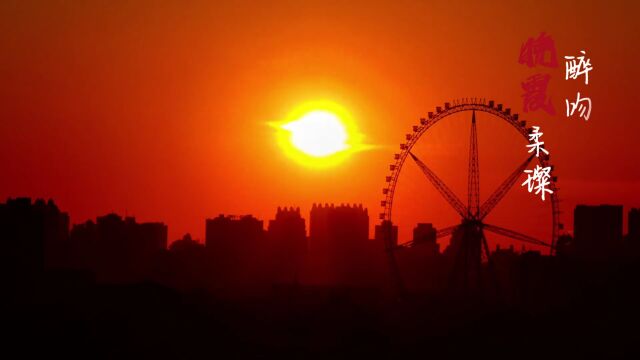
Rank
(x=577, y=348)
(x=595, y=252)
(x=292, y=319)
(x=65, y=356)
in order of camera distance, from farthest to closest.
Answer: (x=595, y=252), (x=292, y=319), (x=577, y=348), (x=65, y=356)

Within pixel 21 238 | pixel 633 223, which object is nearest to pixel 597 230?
pixel 633 223

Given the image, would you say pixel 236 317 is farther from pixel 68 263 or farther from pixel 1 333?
pixel 68 263

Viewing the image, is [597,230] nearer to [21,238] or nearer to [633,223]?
[633,223]

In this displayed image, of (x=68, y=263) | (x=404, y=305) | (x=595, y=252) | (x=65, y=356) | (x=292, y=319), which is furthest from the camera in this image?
(x=68, y=263)

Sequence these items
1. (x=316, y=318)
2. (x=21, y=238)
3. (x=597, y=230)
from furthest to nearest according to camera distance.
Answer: (x=597, y=230)
(x=21, y=238)
(x=316, y=318)

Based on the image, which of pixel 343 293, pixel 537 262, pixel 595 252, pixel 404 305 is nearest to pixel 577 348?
pixel 404 305

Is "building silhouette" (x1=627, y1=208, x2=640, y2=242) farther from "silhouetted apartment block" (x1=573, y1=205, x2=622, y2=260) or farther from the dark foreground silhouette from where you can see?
the dark foreground silhouette

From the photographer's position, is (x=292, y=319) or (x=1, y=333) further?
(x=292, y=319)

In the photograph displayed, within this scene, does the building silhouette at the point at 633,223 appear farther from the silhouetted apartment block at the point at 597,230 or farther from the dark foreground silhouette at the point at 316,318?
the dark foreground silhouette at the point at 316,318
